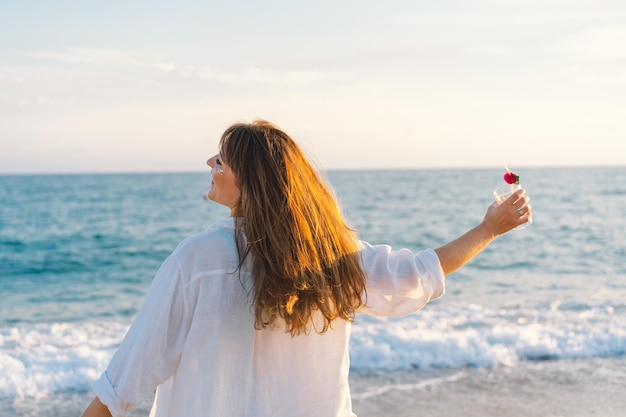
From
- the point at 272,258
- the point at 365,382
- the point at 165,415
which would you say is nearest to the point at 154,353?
the point at 165,415

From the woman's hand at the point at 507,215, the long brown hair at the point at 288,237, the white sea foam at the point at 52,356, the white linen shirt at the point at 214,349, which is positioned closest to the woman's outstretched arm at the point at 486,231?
the woman's hand at the point at 507,215

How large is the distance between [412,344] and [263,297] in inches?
242

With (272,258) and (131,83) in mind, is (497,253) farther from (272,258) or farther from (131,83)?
(272,258)

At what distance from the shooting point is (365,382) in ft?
21.5

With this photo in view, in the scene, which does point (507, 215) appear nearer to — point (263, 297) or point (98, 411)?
point (263, 297)

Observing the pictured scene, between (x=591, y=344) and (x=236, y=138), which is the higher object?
(x=236, y=138)

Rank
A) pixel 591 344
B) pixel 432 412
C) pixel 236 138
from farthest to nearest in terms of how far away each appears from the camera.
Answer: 1. pixel 591 344
2. pixel 432 412
3. pixel 236 138

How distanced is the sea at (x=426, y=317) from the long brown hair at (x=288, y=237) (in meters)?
0.35

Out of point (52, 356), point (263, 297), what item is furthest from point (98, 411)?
point (52, 356)

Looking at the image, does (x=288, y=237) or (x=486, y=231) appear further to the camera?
(x=486, y=231)

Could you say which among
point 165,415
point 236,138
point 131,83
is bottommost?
point 165,415

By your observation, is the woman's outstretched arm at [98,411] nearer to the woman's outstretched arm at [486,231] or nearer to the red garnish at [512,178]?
the woman's outstretched arm at [486,231]

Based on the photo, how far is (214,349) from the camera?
68.6 inches

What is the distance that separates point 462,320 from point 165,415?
7701mm
